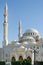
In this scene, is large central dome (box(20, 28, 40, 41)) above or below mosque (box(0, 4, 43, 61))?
above

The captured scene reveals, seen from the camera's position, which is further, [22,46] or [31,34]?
[31,34]

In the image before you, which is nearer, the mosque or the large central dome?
the mosque

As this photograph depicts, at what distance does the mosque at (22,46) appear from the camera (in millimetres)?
50250

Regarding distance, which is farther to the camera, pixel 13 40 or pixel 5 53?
pixel 13 40

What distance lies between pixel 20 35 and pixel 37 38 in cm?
496

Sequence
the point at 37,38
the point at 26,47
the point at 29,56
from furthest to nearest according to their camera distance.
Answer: the point at 37,38 → the point at 26,47 → the point at 29,56

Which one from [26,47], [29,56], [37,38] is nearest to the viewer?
[29,56]

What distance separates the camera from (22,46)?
173 feet

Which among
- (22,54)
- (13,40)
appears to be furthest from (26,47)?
(13,40)

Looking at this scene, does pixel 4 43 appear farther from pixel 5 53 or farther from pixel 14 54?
pixel 14 54

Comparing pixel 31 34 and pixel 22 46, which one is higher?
pixel 31 34

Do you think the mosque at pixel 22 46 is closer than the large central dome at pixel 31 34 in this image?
Yes

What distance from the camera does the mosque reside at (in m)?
50.2

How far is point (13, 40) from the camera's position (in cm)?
6312
